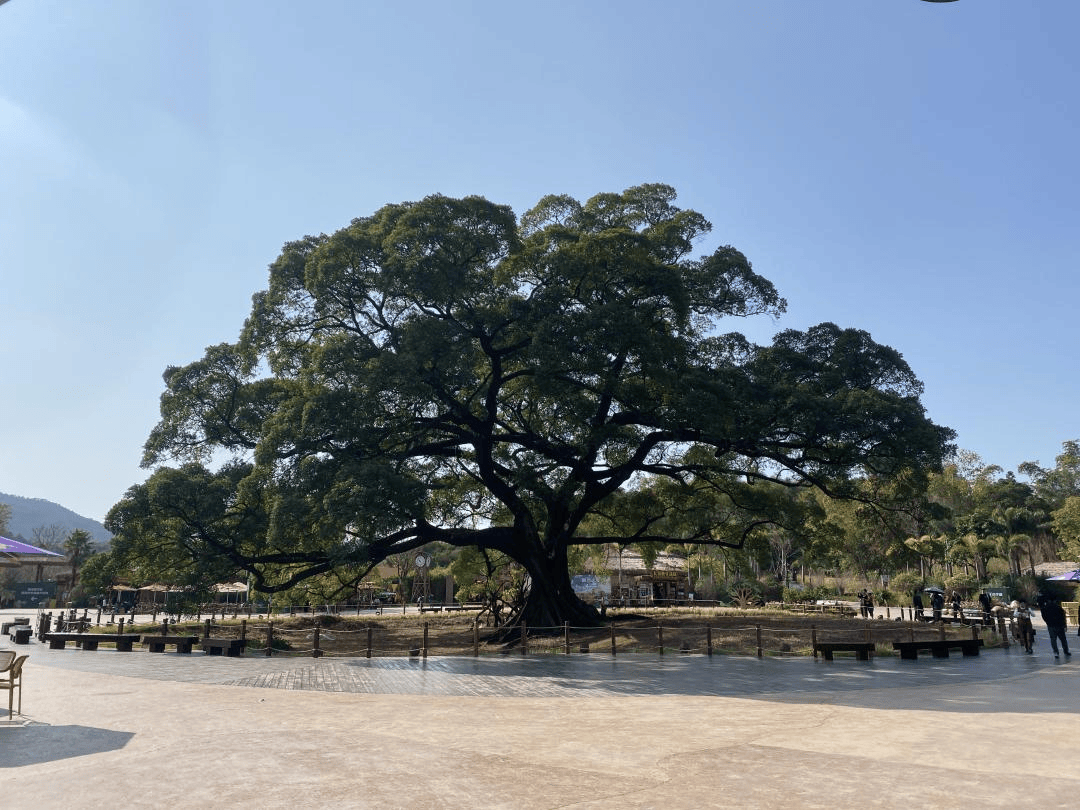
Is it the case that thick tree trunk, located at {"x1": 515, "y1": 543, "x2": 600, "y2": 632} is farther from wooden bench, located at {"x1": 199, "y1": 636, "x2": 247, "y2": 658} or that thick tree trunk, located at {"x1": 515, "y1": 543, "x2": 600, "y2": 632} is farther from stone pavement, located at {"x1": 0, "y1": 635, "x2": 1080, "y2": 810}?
stone pavement, located at {"x1": 0, "y1": 635, "x2": 1080, "y2": 810}

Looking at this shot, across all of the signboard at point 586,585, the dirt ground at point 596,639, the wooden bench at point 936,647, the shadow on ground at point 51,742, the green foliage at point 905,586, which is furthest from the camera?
the signboard at point 586,585

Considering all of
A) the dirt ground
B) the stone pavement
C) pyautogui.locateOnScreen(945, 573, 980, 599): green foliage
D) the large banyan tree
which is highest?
the large banyan tree

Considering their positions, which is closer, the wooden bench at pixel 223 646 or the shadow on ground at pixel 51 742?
the shadow on ground at pixel 51 742

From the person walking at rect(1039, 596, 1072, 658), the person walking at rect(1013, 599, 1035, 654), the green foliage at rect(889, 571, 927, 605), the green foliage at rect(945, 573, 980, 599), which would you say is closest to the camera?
the person walking at rect(1039, 596, 1072, 658)

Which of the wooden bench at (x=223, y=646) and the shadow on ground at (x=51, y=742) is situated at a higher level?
the shadow on ground at (x=51, y=742)

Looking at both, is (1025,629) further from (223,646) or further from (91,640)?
(91,640)

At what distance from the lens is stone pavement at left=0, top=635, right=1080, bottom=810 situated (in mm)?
5965

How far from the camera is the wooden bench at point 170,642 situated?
66.0 ft

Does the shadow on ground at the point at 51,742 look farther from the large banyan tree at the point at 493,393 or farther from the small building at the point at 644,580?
the small building at the point at 644,580

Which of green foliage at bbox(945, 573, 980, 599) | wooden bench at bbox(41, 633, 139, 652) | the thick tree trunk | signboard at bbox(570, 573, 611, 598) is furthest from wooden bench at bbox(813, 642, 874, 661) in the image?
green foliage at bbox(945, 573, 980, 599)

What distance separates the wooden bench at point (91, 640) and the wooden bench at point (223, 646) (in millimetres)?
2641

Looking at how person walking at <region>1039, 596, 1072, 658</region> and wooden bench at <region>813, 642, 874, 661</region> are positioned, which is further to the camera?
person walking at <region>1039, 596, 1072, 658</region>

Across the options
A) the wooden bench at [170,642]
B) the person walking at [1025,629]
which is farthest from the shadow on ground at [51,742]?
the person walking at [1025,629]

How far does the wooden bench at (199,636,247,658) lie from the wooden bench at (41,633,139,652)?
264 cm
